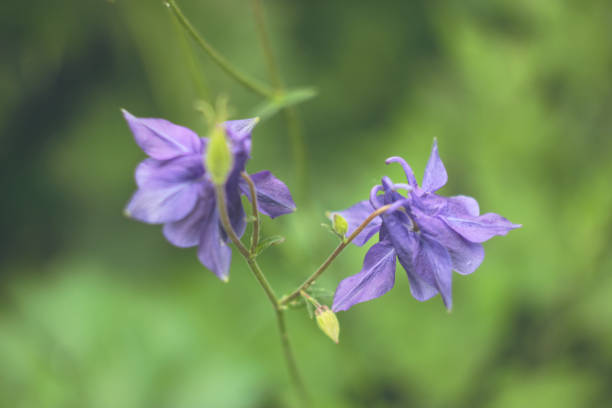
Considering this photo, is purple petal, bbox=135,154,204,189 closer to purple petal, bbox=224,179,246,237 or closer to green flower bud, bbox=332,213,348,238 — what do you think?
Answer: purple petal, bbox=224,179,246,237

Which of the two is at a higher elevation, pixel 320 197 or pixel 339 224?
A: pixel 320 197

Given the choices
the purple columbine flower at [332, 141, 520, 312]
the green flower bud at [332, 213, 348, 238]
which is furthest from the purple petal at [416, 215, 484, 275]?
the green flower bud at [332, 213, 348, 238]

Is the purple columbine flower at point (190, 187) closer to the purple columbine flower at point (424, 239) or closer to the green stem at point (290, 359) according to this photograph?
the purple columbine flower at point (424, 239)

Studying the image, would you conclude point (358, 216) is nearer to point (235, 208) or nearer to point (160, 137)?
point (235, 208)

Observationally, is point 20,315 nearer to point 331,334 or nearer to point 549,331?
point 331,334

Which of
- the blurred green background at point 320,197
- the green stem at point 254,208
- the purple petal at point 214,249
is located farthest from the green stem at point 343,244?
the blurred green background at point 320,197

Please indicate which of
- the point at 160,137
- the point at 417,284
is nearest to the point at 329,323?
the point at 417,284
